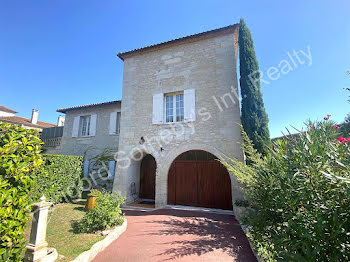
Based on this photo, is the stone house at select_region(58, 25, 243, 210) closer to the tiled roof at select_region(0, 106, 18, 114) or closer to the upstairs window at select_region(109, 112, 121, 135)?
the upstairs window at select_region(109, 112, 121, 135)

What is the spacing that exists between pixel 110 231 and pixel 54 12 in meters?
8.00

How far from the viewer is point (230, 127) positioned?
693 centimetres

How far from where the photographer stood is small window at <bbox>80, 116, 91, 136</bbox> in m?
11.0

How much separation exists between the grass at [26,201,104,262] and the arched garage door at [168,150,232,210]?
411 centimetres

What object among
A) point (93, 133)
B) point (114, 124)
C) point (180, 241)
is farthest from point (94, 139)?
point (180, 241)

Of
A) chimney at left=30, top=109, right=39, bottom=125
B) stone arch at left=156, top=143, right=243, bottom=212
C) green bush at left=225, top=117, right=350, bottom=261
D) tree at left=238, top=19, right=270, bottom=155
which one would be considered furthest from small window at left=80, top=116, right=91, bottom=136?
chimney at left=30, top=109, right=39, bottom=125

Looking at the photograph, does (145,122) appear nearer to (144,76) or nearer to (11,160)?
(144,76)

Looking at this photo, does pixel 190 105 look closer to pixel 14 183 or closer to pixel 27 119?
pixel 14 183

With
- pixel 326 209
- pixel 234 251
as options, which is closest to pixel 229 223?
pixel 234 251

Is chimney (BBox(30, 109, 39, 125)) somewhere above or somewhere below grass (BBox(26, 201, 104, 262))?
above

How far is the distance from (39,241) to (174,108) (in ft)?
21.2

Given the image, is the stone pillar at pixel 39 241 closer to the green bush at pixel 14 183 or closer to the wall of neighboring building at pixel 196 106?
the green bush at pixel 14 183

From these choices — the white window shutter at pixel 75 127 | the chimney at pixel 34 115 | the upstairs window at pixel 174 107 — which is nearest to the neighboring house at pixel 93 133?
the white window shutter at pixel 75 127

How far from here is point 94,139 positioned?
10.4 m
